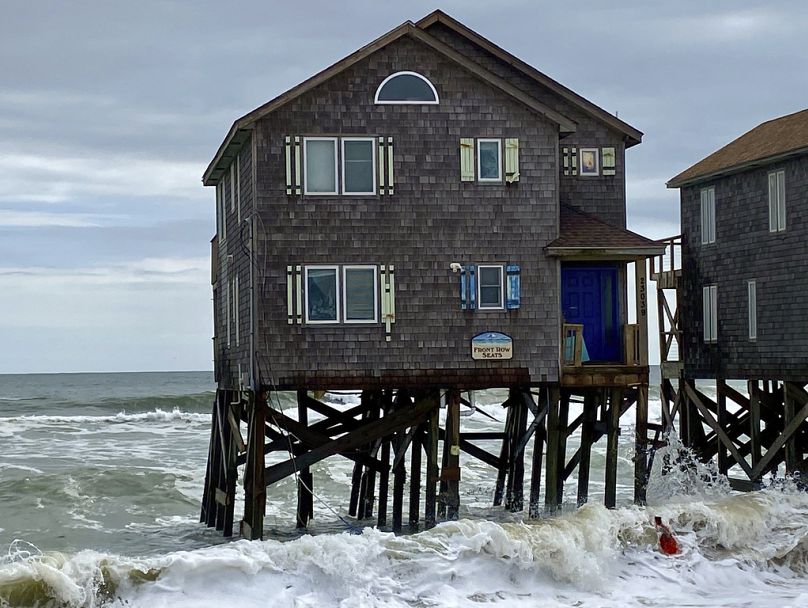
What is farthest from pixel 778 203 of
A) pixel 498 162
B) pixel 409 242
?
pixel 409 242

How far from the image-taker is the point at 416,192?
73.9ft

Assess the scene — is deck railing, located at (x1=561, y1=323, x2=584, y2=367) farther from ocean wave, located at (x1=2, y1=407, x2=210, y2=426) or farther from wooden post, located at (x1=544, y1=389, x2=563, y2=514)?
ocean wave, located at (x1=2, y1=407, x2=210, y2=426)

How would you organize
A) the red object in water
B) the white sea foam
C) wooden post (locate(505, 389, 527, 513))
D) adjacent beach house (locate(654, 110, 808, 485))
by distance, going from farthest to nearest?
the white sea foam < wooden post (locate(505, 389, 527, 513)) < adjacent beach house (locate(654, 110, 808, 485)) < the red object in water

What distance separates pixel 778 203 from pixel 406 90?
9.55 metres

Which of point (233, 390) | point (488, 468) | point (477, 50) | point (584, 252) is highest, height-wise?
point (477, 50)

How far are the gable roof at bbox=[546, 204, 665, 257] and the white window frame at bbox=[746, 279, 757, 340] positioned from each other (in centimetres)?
592

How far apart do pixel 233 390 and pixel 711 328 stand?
1127 centimetres

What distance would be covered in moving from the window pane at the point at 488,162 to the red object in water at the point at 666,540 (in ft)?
21.0

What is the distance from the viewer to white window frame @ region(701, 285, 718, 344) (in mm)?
30109

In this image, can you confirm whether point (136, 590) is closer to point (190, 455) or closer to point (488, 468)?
point (488, 468)

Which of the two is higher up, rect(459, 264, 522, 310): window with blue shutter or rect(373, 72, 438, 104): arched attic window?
rect(373, 72, 438, 104): arched attic window

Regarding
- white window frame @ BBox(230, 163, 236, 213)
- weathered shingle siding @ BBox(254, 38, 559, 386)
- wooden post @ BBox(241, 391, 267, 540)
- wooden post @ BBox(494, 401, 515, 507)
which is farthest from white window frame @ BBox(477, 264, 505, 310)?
wooden post @ BBox(494, 401, 515, 507)

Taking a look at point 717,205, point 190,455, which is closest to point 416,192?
point 717,205

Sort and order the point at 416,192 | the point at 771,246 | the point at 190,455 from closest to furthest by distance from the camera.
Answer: the point at 416,192, the point at 771,246, the point at 190,455
